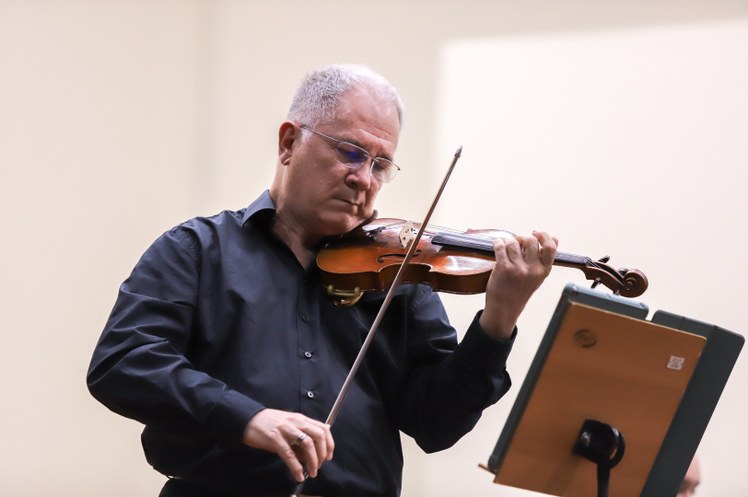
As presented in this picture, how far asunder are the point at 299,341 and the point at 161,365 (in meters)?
0.28

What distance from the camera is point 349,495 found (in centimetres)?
163

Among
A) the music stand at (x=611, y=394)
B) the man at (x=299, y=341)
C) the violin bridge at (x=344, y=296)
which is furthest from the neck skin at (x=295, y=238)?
the music stand at (x=611, y=394)

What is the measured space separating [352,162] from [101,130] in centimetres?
162

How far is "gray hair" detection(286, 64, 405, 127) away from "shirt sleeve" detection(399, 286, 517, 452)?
416mm

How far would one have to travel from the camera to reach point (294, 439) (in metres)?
1.38

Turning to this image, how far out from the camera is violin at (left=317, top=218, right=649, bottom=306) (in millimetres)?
1695

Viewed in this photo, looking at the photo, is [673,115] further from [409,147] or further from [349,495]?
[349,495]

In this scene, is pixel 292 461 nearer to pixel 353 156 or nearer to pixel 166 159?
pixel 353 156

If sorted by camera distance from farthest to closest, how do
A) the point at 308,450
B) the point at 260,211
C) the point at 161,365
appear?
1. the point at 260,211
2. the point at 161,365
3. the point at 308,450

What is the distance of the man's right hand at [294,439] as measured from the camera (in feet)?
4.50

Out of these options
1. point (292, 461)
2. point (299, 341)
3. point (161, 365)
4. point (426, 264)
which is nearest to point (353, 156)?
point (426, 264)

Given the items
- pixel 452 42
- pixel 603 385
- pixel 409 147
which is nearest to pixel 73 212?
pixel 409 147

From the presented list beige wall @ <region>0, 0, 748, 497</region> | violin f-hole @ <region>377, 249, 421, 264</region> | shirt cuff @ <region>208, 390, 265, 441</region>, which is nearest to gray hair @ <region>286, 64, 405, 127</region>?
Result: violin f-hole @ <region>377, 249, 421, 264</region>

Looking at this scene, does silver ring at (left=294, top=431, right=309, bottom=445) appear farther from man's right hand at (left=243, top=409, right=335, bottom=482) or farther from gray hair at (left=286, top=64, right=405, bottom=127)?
gray hair at (left=286, top=64, right=405, bottom=127)
